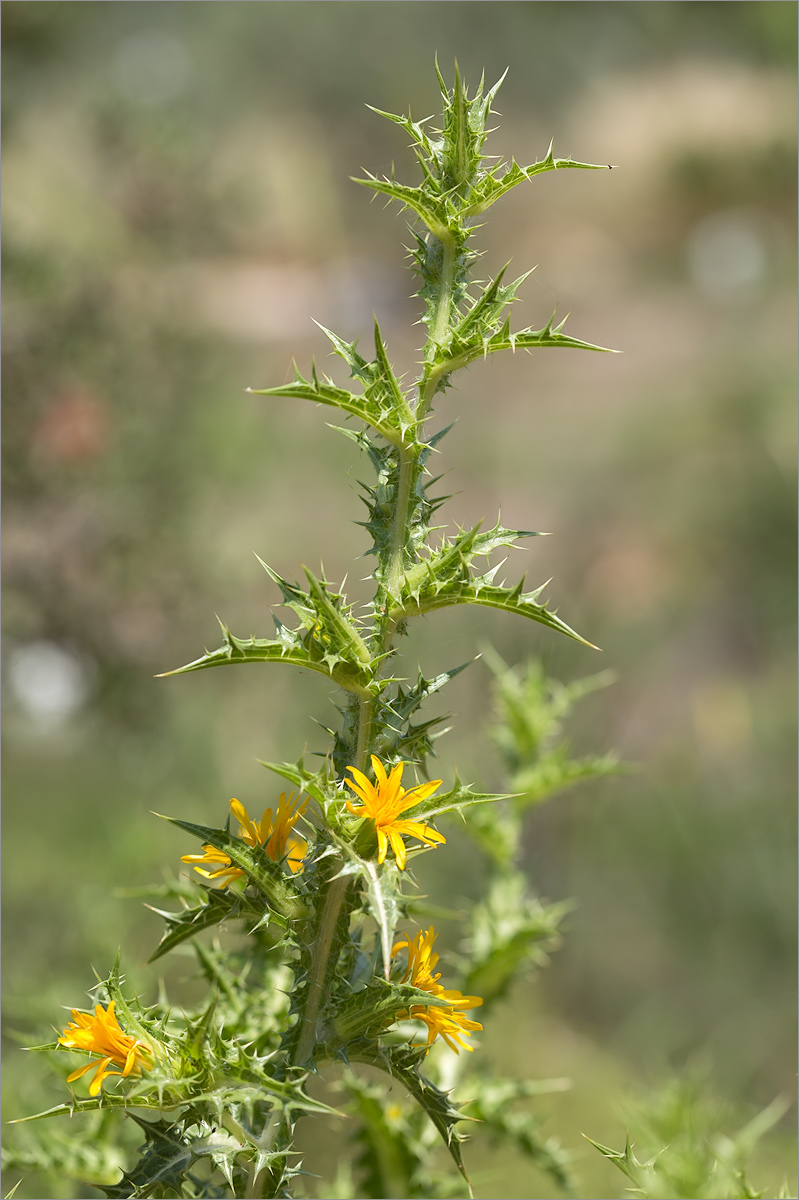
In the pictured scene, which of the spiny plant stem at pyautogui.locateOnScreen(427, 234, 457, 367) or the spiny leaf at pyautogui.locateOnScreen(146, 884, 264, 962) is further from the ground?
the spiny plant stem at pyautogui.locateOnScreen(427, 234, 457, 367)

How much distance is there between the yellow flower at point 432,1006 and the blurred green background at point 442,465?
82 centimetres

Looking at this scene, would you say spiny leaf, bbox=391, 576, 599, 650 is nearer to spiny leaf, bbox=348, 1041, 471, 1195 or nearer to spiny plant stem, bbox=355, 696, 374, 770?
spiny plant stem, bbox=355, 696, 374, 770

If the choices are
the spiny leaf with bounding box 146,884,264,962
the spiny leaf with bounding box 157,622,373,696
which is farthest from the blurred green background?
the spiny leaf with bounding box 146,884,264,962

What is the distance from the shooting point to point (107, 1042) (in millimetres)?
874

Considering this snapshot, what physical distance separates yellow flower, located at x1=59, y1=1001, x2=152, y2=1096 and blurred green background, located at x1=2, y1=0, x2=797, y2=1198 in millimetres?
784

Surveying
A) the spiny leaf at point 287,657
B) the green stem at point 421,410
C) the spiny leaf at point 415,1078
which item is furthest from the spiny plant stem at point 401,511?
the spiny leaf at point 415,1078

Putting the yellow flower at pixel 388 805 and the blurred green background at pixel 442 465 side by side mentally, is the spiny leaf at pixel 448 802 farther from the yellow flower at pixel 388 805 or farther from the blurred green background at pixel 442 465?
the blurred green background at pixel 442 465

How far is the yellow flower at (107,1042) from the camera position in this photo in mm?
857

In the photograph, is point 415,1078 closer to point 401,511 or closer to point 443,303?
point 401,511

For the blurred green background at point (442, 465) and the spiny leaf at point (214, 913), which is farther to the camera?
the blurred green background at point (442, 465)

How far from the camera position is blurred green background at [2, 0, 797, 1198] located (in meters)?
4.14

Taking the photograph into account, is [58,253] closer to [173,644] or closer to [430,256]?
[173,644]

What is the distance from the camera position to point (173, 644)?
477 cm

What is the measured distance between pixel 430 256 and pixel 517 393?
880 cm
